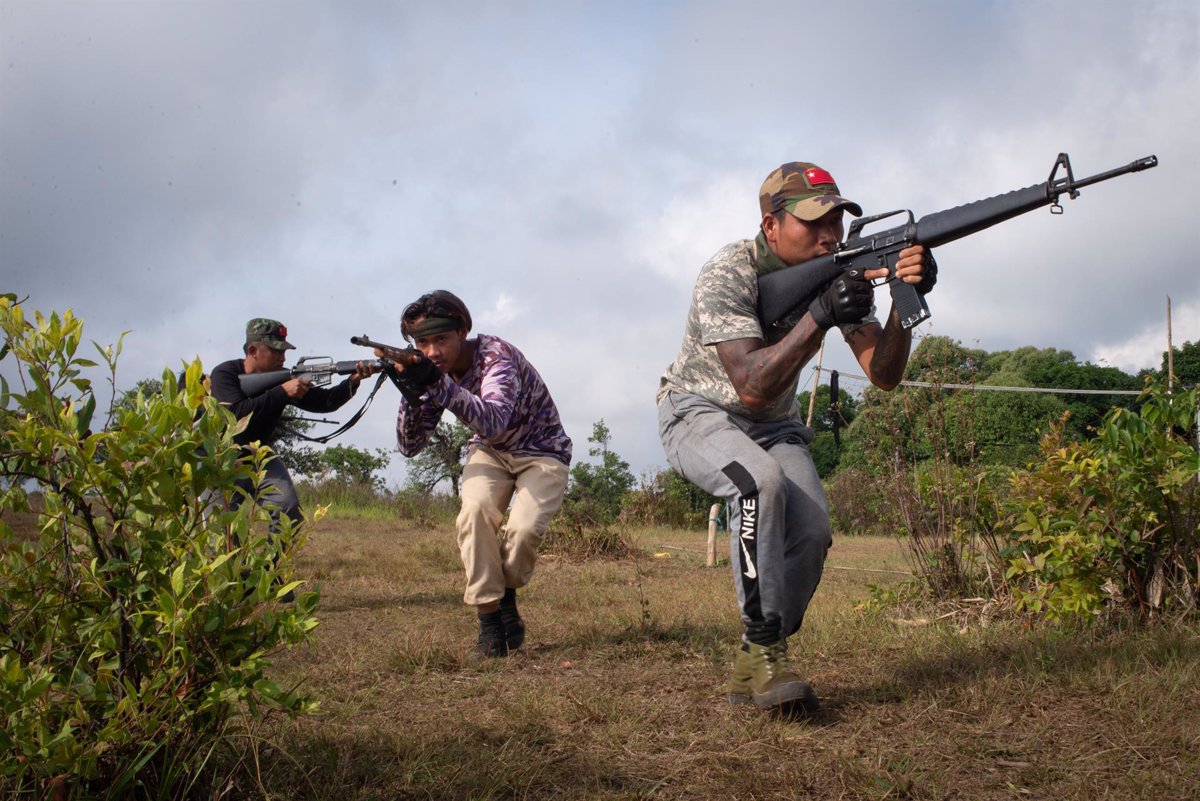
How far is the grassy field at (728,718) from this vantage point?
2742 mm

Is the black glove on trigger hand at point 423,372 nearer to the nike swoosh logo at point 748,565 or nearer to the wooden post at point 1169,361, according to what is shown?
the nike swoosh logo at point 748,565

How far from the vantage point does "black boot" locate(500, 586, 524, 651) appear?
4953mm

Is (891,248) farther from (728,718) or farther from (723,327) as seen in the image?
(728,718)

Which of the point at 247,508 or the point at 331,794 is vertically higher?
the point at 247,508

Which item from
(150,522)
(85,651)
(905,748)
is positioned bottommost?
(905,748)

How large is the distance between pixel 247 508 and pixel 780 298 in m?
2.27

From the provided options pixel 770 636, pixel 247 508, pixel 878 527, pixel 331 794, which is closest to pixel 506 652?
pixel 770 636

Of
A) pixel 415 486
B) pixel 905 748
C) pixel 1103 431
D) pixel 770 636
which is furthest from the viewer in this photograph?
pixel 415 486

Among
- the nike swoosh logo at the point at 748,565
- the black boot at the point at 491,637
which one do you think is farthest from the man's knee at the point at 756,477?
the black boot at the point at 491,637

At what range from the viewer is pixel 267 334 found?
274 inches

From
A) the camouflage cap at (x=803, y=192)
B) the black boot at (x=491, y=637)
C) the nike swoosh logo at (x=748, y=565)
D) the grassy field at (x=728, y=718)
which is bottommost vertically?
the grassy field at (x=728, y=718)

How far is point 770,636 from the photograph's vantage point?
135 inches

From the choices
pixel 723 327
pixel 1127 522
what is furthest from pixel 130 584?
pixel 1127 522

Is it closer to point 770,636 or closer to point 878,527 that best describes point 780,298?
point 770,636
